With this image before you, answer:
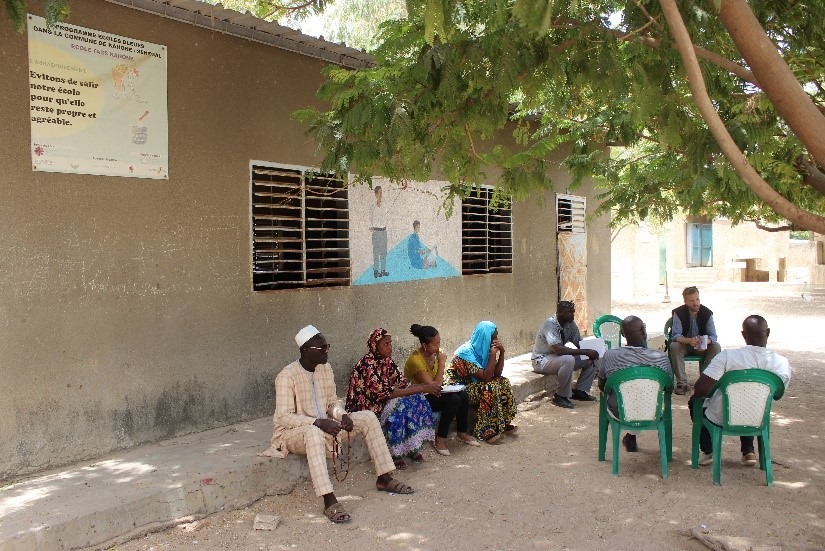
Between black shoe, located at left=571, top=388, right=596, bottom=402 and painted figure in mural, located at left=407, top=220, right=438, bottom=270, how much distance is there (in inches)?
83.8

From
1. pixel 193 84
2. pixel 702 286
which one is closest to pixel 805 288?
pixel 702 286

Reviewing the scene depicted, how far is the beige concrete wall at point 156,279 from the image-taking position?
486 centimetres

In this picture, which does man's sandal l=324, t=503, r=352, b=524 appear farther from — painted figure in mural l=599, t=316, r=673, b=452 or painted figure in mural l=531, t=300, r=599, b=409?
painted figure in mural l=531, t=300, r=599, b=409

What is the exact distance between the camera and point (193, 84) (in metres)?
5.86

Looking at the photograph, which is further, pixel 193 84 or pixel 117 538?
pixel 193 84

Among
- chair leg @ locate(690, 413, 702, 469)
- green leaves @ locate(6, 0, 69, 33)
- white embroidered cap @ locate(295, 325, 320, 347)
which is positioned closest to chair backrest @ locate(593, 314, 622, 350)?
chair leg @ locate(690, 413, 702, 469)

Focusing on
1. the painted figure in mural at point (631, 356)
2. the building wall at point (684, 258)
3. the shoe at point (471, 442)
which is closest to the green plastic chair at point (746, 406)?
the painted figure in mural at point (631, 356)

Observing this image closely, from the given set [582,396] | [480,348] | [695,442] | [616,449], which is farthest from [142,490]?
[582,396]

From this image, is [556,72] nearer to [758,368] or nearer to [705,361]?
[758,368]

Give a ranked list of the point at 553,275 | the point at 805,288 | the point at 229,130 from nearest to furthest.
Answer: the point at 229,130 → the point at 553,275 → the point at 805,288

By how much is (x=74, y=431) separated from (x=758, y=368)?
4693 millimetres

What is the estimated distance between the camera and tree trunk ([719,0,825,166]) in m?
3.17

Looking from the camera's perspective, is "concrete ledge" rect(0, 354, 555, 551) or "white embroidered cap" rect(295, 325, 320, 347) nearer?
"concrete ledge" rect(0, 354, 555, 551)

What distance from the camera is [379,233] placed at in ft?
25.6
